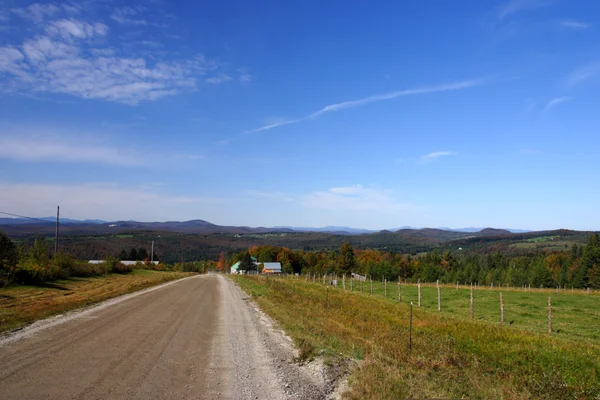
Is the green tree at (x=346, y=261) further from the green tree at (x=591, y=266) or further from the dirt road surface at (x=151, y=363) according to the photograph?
the dirt road surface at (x=151, y=363)

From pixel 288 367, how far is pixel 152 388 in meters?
3.05

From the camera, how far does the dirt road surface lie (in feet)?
23.5

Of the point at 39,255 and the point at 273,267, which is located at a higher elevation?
the point at 39,255

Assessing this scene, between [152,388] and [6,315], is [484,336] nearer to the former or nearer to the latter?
[152,388]

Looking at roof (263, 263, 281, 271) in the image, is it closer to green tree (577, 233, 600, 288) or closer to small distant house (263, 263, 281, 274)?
small distant house (263, 263, 281, 274)

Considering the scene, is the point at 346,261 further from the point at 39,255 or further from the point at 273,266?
the point at 39,255

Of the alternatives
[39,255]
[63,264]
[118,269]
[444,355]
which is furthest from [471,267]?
[444,355]

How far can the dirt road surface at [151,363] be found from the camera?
7.16m

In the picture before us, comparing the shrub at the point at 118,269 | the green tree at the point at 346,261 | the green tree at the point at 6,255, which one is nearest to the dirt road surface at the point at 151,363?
the green tree at the point at 6,255

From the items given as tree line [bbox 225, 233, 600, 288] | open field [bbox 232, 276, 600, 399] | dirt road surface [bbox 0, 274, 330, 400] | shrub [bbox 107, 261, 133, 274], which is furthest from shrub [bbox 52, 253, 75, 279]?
tree line [bbox 225, 233, 600, 288]

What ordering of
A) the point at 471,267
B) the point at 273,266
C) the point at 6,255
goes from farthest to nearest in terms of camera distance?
the point at 273,266 < the point at 471,267 < the point at 6,255

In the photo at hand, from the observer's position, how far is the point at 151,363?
9.08m

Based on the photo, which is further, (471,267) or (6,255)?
(471,267)

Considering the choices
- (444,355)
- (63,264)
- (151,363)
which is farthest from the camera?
(63,264)
